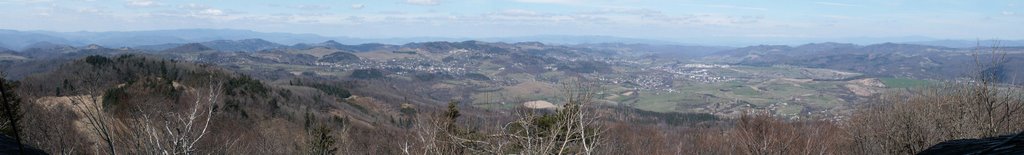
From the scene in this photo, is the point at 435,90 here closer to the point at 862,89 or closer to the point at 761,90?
the point at 761,90

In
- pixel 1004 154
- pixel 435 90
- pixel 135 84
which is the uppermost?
pixel 1004 154

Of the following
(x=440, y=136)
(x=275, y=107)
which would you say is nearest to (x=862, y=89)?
(x=275, y=107)

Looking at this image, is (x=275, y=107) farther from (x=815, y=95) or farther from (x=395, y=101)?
(x=815, y=95)

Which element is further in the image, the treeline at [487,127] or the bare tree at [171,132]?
the treeline at [487,127]

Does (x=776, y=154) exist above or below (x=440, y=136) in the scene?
below

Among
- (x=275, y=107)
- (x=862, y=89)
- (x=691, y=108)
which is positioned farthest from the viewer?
(x=862, y=89)

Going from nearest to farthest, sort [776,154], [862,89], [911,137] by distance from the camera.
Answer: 1. [911,137]
2. [776,154]
3. [862,89]

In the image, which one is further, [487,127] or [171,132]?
[487,127]

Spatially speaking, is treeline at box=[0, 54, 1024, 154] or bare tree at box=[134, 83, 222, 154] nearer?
bare tree at box=[134, 83, 222, 154]

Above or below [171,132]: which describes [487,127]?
below

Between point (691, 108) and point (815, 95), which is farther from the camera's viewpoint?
point (815, 95)
